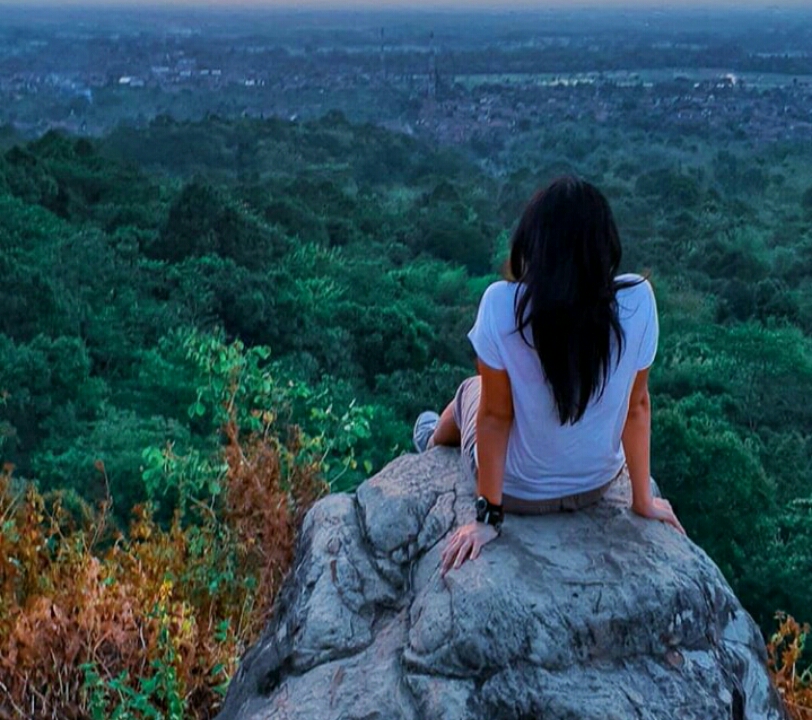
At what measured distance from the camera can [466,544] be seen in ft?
6.66

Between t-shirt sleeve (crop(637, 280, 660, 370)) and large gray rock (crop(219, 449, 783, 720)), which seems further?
t-shirt sleeve (crop(637, 280, 660, 370))

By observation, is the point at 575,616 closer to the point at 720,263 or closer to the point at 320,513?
the point at 320,513

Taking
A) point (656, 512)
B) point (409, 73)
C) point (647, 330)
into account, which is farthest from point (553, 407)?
point (409, 73)

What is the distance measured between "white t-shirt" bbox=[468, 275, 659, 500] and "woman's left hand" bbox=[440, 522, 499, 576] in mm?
147

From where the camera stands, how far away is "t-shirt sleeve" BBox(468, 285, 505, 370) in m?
1.95

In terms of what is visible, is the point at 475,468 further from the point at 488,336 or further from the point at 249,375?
the point at 249,375

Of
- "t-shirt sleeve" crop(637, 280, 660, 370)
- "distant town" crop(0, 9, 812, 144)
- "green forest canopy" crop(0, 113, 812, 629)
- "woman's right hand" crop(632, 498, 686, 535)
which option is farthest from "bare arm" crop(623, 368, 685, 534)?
"distant town" crop(0, 9, 812, 144)

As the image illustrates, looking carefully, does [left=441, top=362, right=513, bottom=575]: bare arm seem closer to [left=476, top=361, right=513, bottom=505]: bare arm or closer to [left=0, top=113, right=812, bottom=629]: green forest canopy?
[left=476, top=361, right=513, bottom=505]: bare arm

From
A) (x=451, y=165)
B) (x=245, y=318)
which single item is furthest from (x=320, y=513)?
(x=451, y=165)

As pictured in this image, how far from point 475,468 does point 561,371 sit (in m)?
0.41

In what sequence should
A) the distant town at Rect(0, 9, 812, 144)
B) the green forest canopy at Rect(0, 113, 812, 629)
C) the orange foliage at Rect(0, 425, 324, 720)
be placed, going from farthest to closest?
the distant town at Rect(0, 9, 812, 144)
the green forest canopy at Rect(0, 113, 812, 629)
the orange foliage at Rect(0, 425, 324, 720)

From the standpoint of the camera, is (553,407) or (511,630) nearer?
(511,630)

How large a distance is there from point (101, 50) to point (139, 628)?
123 ft

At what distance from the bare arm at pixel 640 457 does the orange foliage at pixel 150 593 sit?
1.05 m
